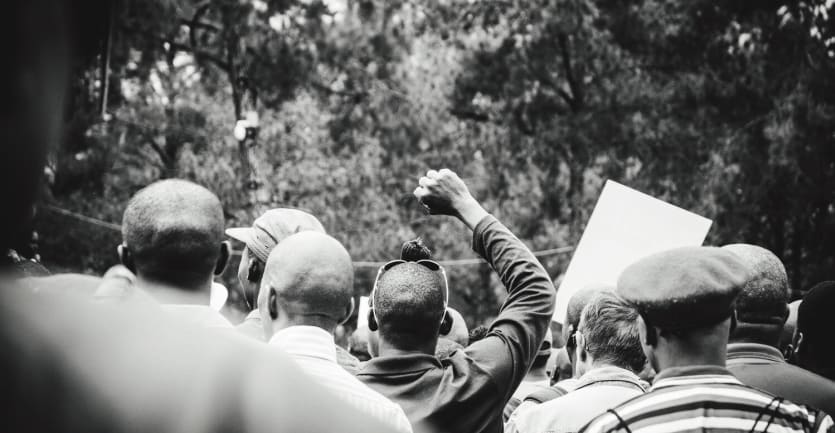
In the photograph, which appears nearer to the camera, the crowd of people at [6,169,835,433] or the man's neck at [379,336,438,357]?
the crowd of people at [6,169,835,433]

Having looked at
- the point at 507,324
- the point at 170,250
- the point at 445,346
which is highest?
the point at 170,250

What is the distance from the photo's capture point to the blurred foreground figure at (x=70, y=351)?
639 mm

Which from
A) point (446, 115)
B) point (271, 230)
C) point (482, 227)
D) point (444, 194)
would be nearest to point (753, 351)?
point (482, 227)

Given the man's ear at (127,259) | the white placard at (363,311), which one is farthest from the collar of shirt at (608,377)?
the white placard at (363,311)

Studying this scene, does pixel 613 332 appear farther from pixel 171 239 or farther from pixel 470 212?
pixel 171 239

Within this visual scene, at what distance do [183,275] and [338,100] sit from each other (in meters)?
21.9

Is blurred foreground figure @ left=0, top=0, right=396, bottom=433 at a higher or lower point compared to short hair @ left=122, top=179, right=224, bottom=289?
higher

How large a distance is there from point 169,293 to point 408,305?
0.86m

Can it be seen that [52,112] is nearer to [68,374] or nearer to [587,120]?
[68,374]

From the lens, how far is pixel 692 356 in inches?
105

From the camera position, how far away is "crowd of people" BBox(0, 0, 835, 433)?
657 mm

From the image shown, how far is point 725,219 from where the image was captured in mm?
15703

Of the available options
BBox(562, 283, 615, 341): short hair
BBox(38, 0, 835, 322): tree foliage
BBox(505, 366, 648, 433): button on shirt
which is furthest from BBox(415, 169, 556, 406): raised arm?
BBox(38, 0, 835, 322): tree foliage

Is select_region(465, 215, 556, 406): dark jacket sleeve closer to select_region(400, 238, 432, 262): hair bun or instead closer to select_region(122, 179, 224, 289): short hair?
select_region(400, 238, 432, 262): hair bun
